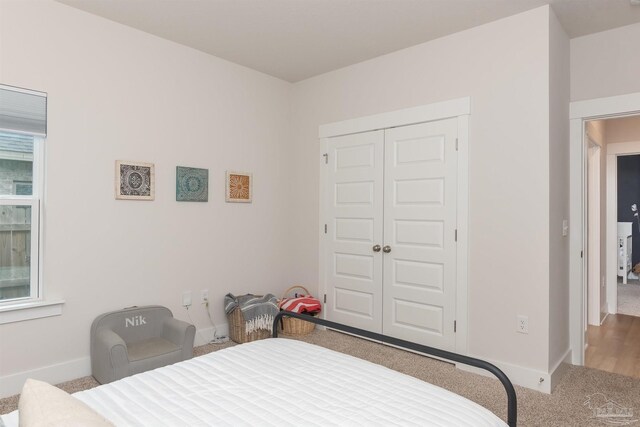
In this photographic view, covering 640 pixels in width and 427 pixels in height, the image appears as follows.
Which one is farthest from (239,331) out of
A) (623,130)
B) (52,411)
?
(623,130)

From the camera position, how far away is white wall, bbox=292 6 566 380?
2885 mm

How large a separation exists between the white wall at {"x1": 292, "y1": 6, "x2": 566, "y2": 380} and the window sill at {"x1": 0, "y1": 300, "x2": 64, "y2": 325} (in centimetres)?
311

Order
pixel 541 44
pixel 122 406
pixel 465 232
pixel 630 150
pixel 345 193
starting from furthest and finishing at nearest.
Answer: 1. pixel 630 150
2. pixel 345 193
3. pixel 465 232
4. pixel 541 44
5. pixel 122 406

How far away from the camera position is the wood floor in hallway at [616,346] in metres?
3.27

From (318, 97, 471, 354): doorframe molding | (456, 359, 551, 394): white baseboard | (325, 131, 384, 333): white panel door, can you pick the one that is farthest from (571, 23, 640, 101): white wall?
(456, 359, 551, 394): white baseboard

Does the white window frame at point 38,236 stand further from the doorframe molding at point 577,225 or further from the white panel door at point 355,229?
the doorframe molding at point 577,225

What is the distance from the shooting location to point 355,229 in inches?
158

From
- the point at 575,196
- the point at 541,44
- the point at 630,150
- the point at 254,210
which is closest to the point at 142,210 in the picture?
the point at 254,210

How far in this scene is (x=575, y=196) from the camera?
333 cm

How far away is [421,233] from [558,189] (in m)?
1.10

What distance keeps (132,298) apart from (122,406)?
199 cm

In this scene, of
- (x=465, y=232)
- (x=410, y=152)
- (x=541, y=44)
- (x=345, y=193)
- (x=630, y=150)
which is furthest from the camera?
(x=630, y=150)

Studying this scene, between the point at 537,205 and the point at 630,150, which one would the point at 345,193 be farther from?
the point at 630,150

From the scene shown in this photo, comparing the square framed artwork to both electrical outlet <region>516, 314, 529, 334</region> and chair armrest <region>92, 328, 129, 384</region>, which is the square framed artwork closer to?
chair armrest <region>92, 328, 129, 384</region>
